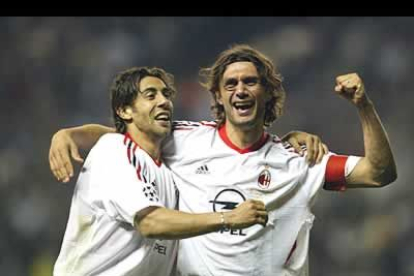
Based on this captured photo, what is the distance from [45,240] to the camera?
3.91m

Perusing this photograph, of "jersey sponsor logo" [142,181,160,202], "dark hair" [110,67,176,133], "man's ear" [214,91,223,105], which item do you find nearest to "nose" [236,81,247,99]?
"man's ear" [214,91,223,105]

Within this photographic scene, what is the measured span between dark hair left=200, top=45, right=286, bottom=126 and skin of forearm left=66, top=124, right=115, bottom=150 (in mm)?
368

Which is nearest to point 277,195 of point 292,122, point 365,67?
point 292,122

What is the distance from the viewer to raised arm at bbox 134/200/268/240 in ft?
7.11

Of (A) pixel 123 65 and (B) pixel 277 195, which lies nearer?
(B) pixel 277 195

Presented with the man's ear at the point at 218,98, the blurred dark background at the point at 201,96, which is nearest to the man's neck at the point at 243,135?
the man's ear at the point at 218,98

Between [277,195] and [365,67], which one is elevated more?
[365,67]

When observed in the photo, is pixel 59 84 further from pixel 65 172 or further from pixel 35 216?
pixel 65 172

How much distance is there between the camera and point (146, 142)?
249cm

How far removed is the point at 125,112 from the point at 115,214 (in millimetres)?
360

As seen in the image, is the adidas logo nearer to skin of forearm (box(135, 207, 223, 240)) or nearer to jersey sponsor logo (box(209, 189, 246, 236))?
jersey sponsor logo (box(209, 189, 246, 236))

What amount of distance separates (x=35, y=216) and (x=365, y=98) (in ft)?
7.09

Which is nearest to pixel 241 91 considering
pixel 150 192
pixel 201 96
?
pixel 150 192

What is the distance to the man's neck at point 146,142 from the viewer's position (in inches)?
97.9
